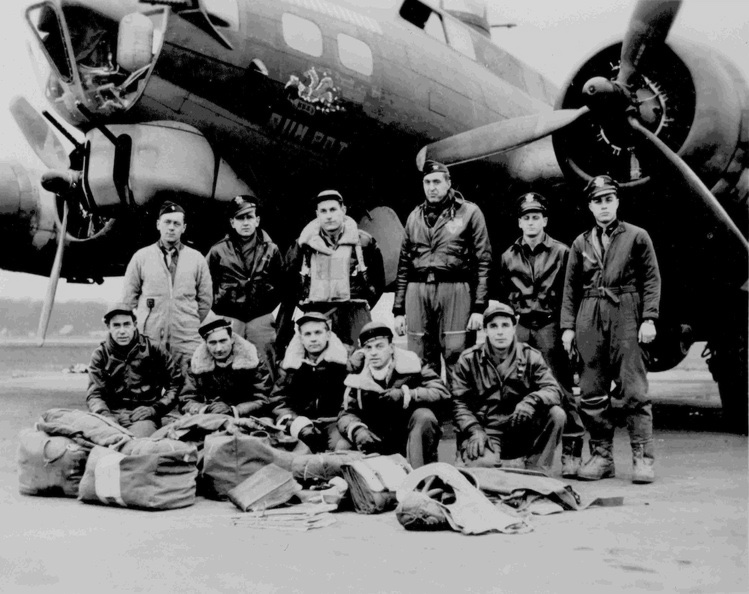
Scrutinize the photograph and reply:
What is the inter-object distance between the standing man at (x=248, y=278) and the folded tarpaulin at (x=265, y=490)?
2.20 m

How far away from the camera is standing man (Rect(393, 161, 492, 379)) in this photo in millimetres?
6023

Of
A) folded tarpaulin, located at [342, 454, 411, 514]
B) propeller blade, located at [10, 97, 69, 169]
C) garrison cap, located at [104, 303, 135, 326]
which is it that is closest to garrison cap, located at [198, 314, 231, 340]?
garrison cap, located at [104, 303, 135, 326]

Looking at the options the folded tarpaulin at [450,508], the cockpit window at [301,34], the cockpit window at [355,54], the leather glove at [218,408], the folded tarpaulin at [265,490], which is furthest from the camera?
the cockpit window at [355,54]

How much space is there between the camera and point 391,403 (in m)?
5.00

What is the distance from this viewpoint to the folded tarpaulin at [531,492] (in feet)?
14.0

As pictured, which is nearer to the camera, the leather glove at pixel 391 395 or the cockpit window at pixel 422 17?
the leather glove at pixel 391 395

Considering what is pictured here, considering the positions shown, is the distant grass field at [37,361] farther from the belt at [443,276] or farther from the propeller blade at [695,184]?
the propeller blade at [695,184]

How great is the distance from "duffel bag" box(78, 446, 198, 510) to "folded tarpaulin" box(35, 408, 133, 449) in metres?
0.20

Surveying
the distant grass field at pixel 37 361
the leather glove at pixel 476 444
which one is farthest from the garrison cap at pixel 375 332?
the distant grass field at pixel 37 361

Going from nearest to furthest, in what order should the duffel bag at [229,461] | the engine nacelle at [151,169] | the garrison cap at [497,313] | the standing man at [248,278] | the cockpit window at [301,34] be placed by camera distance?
the duffel bag at [229,461]
the garrison cap at [497,313]
the standing man at [248,278]
the engine nacelle at [151,169]
the cockpit window at [301,34]

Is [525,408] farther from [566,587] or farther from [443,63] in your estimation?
[443,63]

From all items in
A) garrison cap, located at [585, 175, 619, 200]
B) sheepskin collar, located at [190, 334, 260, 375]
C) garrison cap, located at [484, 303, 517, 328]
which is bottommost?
sheepskin collar, located at [190, 334, 260, 375]

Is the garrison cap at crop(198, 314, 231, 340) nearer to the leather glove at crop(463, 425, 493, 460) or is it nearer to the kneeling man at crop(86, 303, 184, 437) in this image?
the kneeling man at crop(86, 303, 184, 437)

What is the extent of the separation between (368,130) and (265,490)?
167 inches
